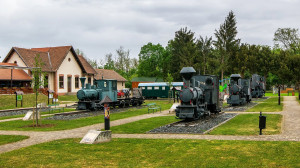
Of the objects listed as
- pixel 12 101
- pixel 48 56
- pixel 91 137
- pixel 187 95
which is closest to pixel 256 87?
pixel 187 95

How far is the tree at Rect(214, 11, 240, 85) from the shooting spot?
2653 inches

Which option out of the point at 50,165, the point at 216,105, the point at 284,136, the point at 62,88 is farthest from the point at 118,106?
the point at 50,165

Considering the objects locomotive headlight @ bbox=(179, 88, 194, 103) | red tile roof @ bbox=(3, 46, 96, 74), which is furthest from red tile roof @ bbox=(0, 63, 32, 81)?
locomotive headlight @ bbox=(179, 88, 194, 103)

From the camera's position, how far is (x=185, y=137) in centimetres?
1236

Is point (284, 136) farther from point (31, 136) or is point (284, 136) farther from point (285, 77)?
point (285, 77)

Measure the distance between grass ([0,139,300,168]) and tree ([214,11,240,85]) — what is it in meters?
58.3

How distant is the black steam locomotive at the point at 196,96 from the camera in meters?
17.1

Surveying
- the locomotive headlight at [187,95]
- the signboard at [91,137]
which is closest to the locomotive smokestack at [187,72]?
the locomotive headlight at [187,95]

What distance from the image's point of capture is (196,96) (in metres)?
17.6

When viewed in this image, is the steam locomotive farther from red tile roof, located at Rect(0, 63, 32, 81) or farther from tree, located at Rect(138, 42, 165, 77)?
tree, located at Rect(138, 42, 165, 77)

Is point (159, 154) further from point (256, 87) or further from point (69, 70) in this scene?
point (69, 70)

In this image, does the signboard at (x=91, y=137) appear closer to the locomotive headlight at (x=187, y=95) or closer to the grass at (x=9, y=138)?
the grass at (x=9, y=138)

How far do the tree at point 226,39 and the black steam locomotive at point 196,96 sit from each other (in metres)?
47.9

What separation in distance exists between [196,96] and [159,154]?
8653 millimetres
